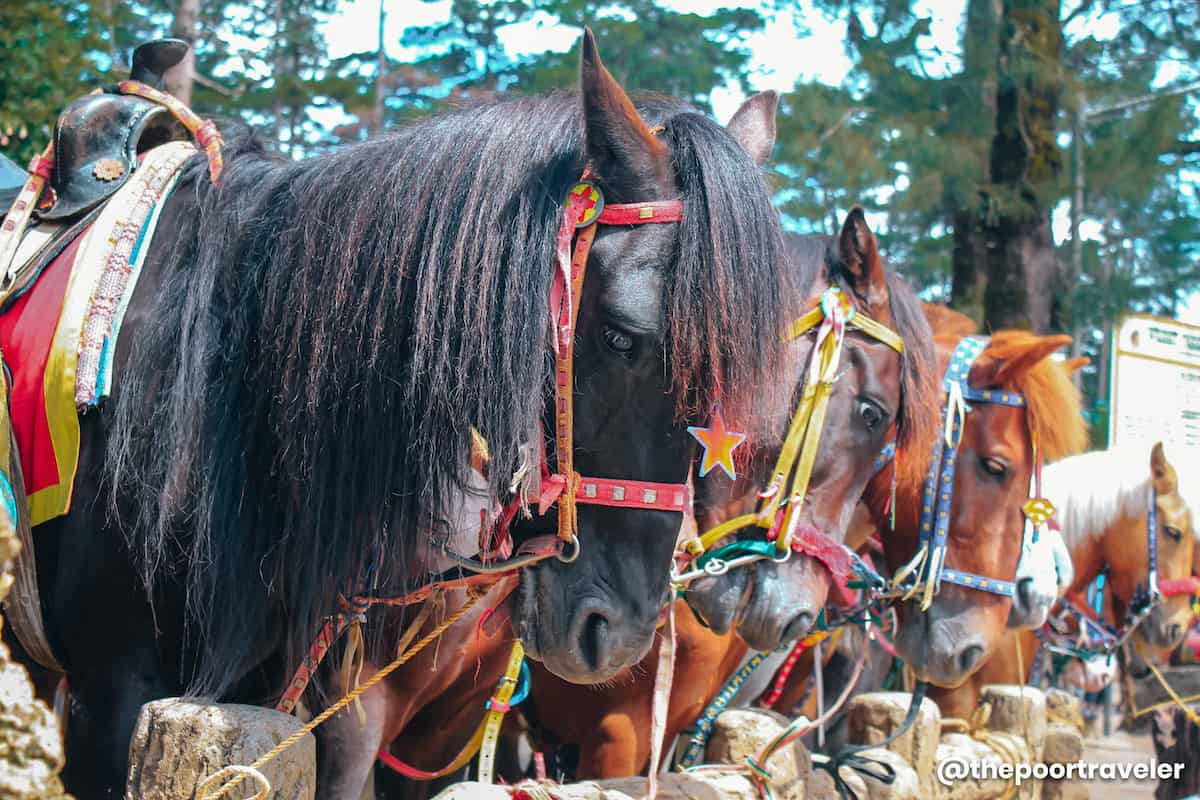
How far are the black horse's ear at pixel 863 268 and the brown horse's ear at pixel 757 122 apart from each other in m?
1.05

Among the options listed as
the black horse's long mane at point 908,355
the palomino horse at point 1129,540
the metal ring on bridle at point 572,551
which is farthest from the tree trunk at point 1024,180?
the metal ring on bridle at point 572,551

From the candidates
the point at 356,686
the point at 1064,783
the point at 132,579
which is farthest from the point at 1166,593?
the point at 132,579

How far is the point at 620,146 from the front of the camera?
6.62 ft

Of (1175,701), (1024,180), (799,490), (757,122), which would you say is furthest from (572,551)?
(1024,180)

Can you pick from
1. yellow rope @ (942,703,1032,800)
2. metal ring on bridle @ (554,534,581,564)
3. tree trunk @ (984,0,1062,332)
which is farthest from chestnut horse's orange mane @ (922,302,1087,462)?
tree trunk @ (984,0,1062,332)

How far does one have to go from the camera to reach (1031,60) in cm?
783

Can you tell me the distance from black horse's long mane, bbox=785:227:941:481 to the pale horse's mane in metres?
2.45

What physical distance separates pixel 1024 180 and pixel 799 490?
544 centimetres

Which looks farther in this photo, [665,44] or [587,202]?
[665,44]

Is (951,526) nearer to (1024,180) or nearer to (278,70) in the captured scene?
(1024,180)

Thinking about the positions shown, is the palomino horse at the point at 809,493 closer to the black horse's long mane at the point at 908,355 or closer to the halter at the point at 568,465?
the black horse's long mane at the point at 908,355

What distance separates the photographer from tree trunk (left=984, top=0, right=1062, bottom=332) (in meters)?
7.91

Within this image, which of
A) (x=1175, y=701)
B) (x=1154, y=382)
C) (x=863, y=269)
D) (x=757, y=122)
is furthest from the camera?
(x=1154, y=382)

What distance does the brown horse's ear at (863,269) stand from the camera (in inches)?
148
